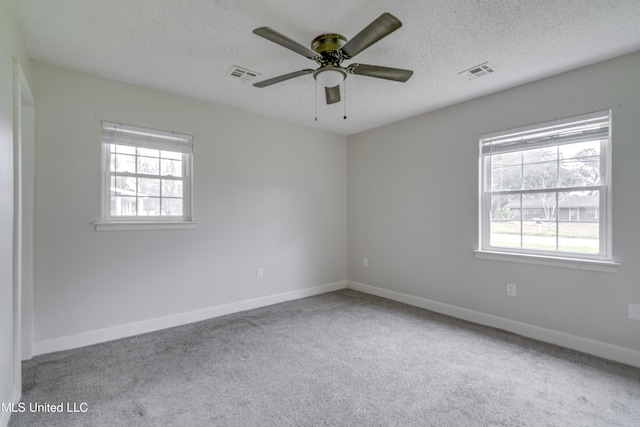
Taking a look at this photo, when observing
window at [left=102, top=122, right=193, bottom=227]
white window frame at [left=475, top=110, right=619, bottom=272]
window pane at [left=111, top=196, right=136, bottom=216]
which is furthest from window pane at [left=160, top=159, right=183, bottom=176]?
white window frame at [left=475, top=110, right=619, bottom=272]

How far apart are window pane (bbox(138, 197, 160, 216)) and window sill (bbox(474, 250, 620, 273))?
137 inches

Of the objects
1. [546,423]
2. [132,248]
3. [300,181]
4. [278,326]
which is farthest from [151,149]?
[546,423]

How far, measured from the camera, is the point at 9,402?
1779 millimetres

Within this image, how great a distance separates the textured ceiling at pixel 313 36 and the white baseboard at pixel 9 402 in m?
2.36

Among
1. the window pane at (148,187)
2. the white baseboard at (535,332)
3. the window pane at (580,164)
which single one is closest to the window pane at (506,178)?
the window pane at (580,164)

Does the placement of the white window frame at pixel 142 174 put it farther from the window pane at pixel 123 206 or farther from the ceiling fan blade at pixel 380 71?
the ceiling fan blade at pixel 380 71

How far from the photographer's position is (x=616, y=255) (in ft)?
8.25

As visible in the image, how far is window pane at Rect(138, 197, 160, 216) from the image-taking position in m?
3.15

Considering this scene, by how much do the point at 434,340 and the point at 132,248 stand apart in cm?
305

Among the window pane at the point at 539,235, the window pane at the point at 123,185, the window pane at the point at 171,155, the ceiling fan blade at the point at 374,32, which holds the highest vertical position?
the ceiling fan blade at the point at 374,32

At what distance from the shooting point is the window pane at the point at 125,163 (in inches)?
119

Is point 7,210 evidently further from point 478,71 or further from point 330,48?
point 478,71

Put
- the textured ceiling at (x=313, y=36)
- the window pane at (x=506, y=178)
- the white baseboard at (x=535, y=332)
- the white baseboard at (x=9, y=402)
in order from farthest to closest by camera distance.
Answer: the window pane at (x=506, y=178)
the white baseboard at (x=535, y=332)
the textured ceiling at (x=313, y=36)
the white baseboard at (x=9, y=402)

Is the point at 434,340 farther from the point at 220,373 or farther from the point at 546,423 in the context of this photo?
the point at 220,373
